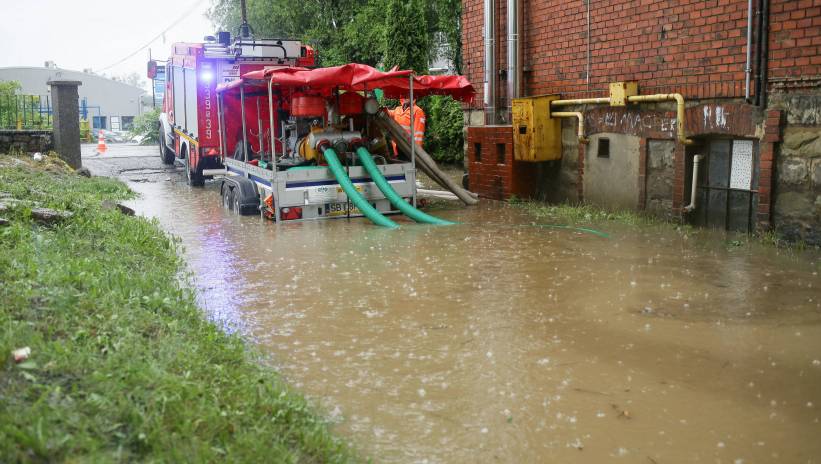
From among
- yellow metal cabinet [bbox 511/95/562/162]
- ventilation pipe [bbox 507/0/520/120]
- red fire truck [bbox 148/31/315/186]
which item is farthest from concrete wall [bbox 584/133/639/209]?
red fire truck [bbox 148/31/315/186]

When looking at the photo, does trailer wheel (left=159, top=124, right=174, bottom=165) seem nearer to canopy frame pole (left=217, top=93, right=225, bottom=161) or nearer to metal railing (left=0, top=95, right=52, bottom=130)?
metal railing (left=0, top=95, right=52, bottom=130)

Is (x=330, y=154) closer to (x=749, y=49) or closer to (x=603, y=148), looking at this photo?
(x=603, y=148)

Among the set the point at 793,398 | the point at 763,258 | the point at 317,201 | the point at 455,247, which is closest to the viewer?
the point at 793,398

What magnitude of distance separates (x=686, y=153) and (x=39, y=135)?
46.3 feet

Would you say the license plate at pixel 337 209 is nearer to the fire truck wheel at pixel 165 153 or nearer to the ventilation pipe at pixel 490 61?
the ventilation pipe at pixel 490 61

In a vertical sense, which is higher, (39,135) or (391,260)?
(39,135)

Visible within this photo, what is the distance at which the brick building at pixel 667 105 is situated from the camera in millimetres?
9508

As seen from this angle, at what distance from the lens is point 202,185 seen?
1834cm

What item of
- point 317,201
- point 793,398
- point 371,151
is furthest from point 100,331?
point 371,151

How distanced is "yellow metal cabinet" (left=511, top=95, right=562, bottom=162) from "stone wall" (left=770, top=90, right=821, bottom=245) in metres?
4.31

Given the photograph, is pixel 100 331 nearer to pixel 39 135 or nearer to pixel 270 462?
pixel 270 462

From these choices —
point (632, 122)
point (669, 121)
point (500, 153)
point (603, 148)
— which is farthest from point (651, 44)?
point (500, 153)

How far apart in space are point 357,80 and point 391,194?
180 cm

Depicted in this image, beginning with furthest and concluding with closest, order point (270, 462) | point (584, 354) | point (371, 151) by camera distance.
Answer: point (371, 151) < point (584, 354) < point (270, 462)
